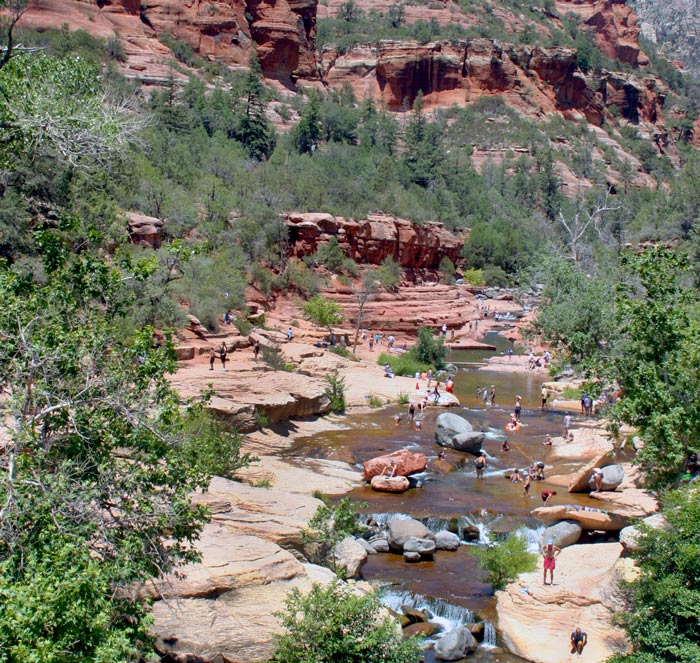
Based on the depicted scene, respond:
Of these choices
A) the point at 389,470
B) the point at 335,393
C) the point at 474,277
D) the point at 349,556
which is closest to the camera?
the point at 349,556

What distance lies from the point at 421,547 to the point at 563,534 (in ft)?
10.7

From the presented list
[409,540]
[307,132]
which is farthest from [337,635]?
[307,132]

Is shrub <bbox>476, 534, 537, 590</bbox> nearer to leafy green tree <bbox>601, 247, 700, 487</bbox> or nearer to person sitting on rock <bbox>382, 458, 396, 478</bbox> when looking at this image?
leafy green tree <bbox>601, 247, 700, 487</bbox>

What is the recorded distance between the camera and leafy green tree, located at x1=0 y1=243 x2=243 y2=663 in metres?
6.66

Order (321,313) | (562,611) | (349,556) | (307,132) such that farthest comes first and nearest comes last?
(307,132) → (321,313) → (349,556) → (562,611)

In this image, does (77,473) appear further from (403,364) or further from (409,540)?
(403,364)

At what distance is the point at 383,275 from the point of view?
175 ft

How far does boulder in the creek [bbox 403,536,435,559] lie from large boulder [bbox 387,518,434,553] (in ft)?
0.61

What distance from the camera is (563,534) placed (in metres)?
17.1

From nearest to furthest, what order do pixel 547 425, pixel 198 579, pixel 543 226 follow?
pixel 198 579 → pixel 547 425 → pixel 543 226

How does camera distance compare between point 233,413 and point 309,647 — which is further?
point 233,413

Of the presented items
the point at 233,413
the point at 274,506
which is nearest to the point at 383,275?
the point at 233,413

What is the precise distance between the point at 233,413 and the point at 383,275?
31.7m

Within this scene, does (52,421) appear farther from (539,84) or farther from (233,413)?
(539,84)
